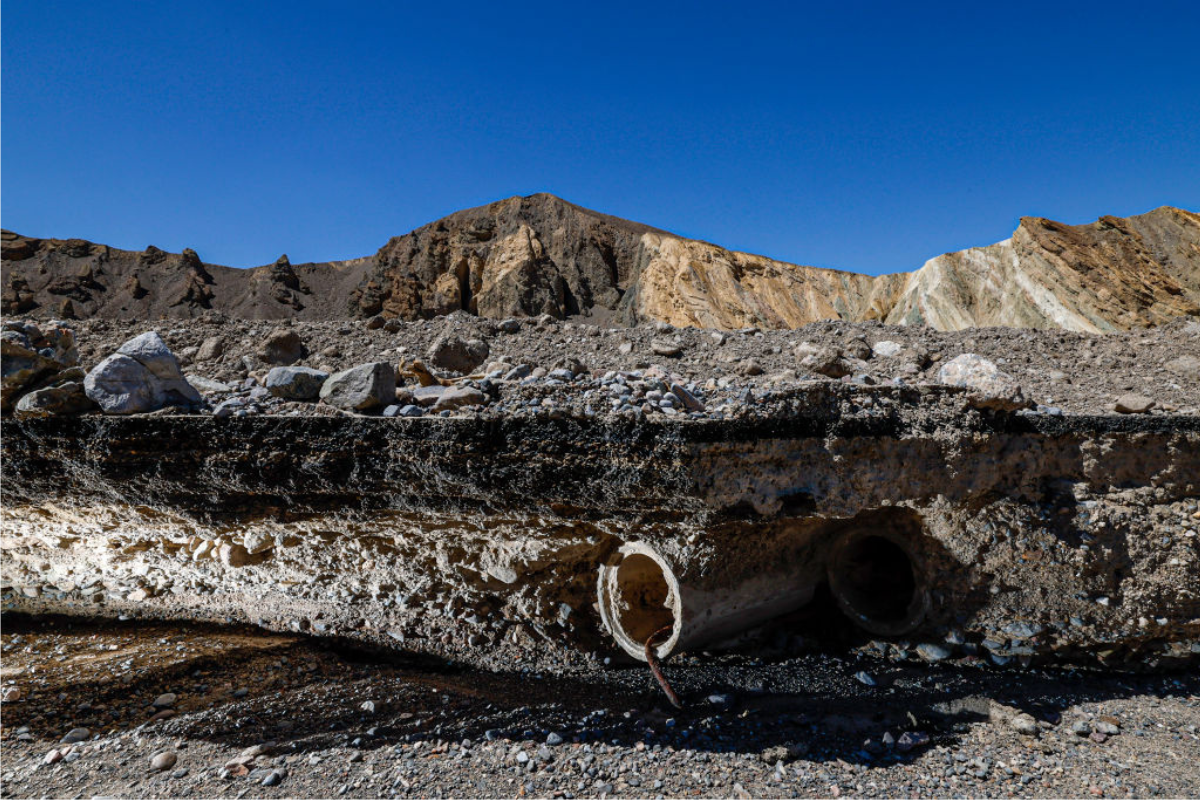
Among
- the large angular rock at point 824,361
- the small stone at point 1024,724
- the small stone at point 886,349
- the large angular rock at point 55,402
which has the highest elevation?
the small stone at point 886,349

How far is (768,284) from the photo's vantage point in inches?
687

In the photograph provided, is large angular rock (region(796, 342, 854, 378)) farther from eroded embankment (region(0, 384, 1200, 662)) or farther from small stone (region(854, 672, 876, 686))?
small stone (region(854, 672, 876, 686))

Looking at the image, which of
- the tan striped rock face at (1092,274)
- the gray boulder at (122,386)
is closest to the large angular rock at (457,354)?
the gray boulder at (122,386)

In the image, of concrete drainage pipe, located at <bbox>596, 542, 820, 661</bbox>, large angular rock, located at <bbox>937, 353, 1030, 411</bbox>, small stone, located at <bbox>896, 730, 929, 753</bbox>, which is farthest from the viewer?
concrete drainage pipe, located at <bbox>596, 542, 820, 661</bbox>

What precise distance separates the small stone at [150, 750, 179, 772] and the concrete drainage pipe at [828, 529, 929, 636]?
5525 millimetres

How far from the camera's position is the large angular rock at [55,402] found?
423 centimetres

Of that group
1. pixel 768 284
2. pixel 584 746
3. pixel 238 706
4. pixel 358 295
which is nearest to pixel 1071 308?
pixel 768 284

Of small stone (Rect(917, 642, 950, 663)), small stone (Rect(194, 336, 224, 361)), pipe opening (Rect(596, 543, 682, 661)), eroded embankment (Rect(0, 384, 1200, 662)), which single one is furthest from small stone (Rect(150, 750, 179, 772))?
small stone (Rect(917, 642, 950, 663))

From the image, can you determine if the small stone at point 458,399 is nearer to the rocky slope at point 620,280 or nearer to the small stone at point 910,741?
the small stone at point 910,741

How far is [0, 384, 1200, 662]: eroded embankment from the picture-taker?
3.83 m

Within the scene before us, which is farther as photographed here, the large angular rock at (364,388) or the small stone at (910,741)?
the large angular rock at (364,388)

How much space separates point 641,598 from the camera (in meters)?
5.43

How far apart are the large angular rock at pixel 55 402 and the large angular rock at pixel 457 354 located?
2.86m

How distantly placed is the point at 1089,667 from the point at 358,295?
27.4 meters
